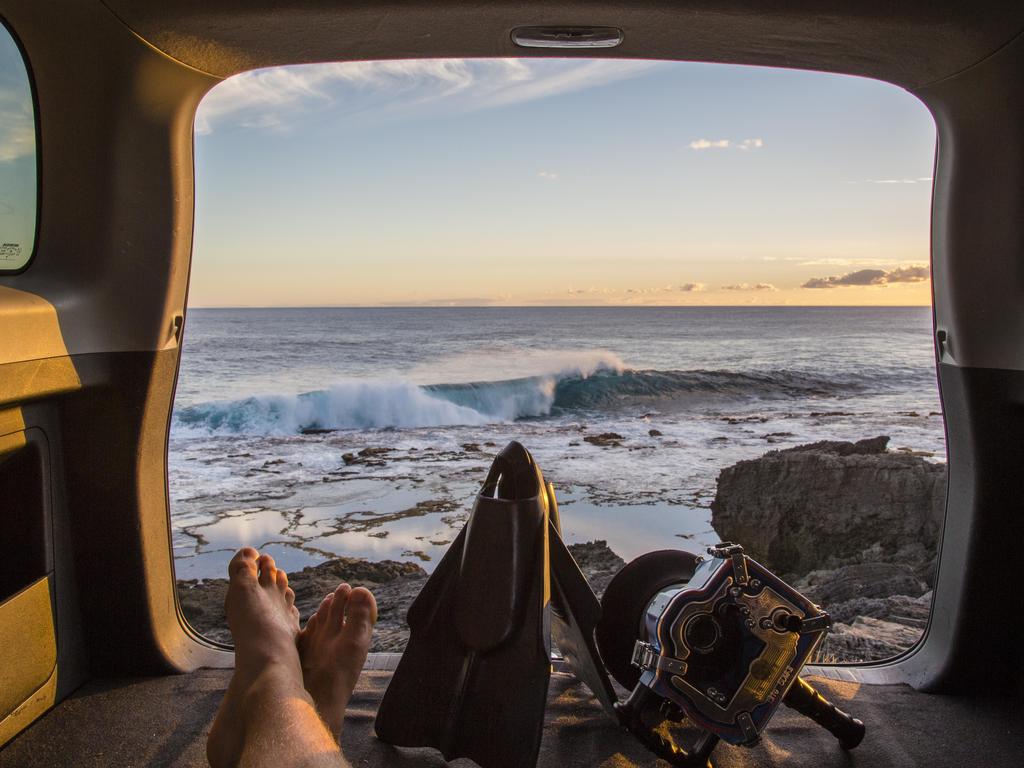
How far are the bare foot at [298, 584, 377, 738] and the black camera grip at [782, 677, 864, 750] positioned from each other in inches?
40.1

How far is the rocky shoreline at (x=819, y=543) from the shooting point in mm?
3600

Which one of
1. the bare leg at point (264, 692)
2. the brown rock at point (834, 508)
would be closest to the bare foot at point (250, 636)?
the bare leg at point (264, 692)

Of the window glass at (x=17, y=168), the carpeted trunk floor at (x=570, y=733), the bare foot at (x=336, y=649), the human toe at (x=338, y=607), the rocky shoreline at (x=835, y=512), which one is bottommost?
the rocky shoreline at (x=835, y=512)

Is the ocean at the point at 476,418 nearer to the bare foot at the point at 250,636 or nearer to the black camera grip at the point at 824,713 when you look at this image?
Answer: the bare foot at the point at 250,636

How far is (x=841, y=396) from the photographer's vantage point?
65.2ft

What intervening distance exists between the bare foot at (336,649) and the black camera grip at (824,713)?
102 centimetres

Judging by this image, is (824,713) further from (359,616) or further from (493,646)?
(359,616)

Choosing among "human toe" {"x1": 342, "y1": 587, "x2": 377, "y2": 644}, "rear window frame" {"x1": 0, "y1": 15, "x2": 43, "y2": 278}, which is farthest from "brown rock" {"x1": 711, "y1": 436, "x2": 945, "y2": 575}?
"rear window frame" {"x1": 0, "y1": 15, "x2": 43, "y2": 278}

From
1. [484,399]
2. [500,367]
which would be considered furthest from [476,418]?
[500,367]

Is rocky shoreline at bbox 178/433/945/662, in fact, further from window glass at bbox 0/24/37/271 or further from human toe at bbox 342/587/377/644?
window glass at bbox 0/24/37/271

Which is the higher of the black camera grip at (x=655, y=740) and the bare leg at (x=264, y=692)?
the bare leg at (x=264, y=692)

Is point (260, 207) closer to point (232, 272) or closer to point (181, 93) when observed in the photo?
point (232, 272)

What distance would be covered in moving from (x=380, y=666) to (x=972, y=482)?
1.85 meters

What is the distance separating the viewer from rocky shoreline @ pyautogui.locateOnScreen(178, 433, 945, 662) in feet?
11.8
